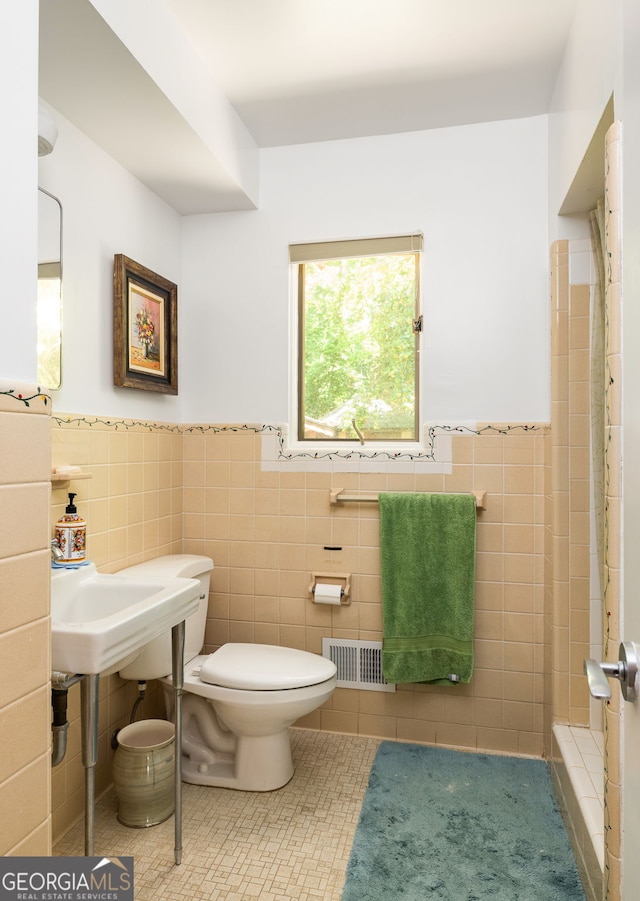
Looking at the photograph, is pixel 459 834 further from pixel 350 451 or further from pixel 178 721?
pixel 350 451

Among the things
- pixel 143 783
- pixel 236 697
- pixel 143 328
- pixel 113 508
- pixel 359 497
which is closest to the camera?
pixel 143 783

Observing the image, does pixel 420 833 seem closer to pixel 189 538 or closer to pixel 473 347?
pixel 189 538

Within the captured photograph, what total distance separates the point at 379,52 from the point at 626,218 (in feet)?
5.10

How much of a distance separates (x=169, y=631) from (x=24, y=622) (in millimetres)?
987

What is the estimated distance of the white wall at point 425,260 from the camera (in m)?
2.29

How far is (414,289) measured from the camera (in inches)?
97.7

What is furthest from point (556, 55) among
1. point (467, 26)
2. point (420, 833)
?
point (420, 833)

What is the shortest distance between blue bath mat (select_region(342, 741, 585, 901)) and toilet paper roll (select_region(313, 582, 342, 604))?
23.8 inches

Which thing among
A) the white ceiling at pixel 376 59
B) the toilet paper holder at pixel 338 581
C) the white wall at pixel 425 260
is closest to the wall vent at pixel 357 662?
the toilet paper holder at pixel 338 581

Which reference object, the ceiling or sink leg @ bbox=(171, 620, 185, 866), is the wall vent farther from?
the ceiling

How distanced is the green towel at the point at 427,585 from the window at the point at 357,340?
1.20ft

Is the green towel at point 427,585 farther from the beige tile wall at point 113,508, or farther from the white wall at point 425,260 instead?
the beige tile wall at point 113,508

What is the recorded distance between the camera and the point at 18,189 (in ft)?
3.61

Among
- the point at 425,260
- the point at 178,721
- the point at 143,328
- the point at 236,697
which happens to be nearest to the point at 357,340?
the point at 425,260
